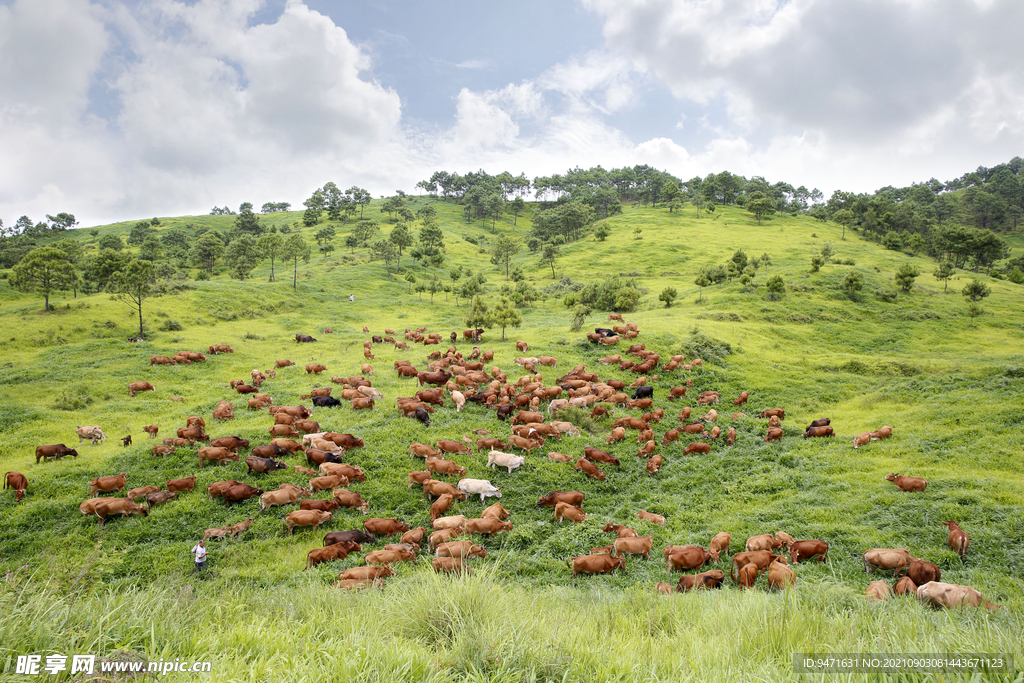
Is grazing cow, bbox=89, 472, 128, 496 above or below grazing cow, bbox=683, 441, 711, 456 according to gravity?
above

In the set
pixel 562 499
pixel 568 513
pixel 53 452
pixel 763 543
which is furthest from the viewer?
pixel 53 452

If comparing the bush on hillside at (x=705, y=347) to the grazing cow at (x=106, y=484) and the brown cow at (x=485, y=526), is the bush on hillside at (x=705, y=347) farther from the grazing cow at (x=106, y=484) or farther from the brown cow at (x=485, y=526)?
the grazing cow at (x=106, y=484)

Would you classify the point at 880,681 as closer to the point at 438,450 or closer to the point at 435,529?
the point at 435,529

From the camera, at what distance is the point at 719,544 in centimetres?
793

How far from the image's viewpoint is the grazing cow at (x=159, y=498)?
29.5 feet

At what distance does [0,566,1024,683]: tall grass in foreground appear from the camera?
9.31 feet

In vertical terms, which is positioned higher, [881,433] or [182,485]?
[881,433]

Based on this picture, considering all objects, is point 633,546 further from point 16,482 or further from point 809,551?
point 16,482

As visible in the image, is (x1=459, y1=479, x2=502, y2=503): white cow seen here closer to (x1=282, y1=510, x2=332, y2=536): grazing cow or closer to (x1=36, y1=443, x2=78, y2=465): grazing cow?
(x1=282, y1=510, x2=332, y2=536): grazing cow

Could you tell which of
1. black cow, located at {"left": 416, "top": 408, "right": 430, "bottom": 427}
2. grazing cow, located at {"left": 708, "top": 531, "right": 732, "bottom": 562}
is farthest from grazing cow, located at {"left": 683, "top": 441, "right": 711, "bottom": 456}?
black cow, located at {"left": 416, "top": 408, "right": 430, "bottom": 427}

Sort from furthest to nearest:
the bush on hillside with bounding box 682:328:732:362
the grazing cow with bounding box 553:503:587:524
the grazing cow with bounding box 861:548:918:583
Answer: the bush on hillside with bounding box 682:328:732:362, the grazing cow with bounding box 553:503:587:524, the grazing cow with bounding box 861:548:918:583

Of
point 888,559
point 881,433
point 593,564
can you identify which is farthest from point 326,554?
point 881,433

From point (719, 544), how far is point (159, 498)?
11567 mm

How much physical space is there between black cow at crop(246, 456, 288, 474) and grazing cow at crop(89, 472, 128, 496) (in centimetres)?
242
